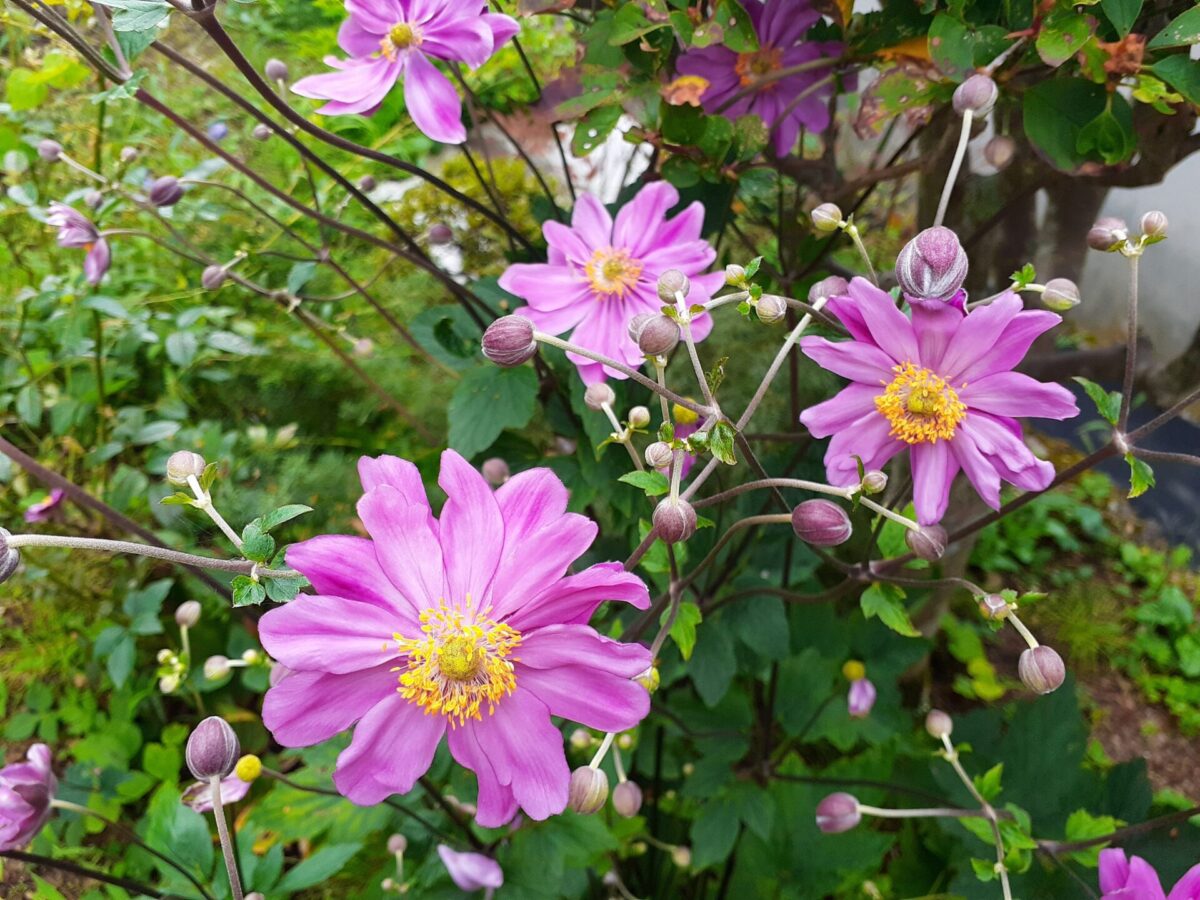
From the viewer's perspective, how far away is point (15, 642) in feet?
4.07

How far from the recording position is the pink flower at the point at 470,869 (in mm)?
736

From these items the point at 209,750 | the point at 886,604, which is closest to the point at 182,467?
the point at 209,750

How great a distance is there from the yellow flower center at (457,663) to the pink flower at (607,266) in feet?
1.11

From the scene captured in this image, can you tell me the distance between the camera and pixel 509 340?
1.79ft

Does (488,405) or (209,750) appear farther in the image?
(488,405)

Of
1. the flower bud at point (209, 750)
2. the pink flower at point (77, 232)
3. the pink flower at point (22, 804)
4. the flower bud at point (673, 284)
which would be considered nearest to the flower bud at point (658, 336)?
the flower bud at point (673, 284)

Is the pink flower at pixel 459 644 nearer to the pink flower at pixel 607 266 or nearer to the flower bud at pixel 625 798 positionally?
the flower bud at pixel 625 798

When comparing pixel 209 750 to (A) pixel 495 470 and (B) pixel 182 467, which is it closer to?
(B) pixel 182 467

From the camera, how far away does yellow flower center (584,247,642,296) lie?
2.73 feet

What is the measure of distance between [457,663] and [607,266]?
470mm

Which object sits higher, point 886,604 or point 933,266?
point 933,266

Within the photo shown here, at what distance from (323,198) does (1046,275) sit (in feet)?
4.27

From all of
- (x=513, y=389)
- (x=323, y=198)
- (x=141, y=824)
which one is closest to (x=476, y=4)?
(x=513, y=389)

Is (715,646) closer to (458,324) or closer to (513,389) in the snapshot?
(513,389)
